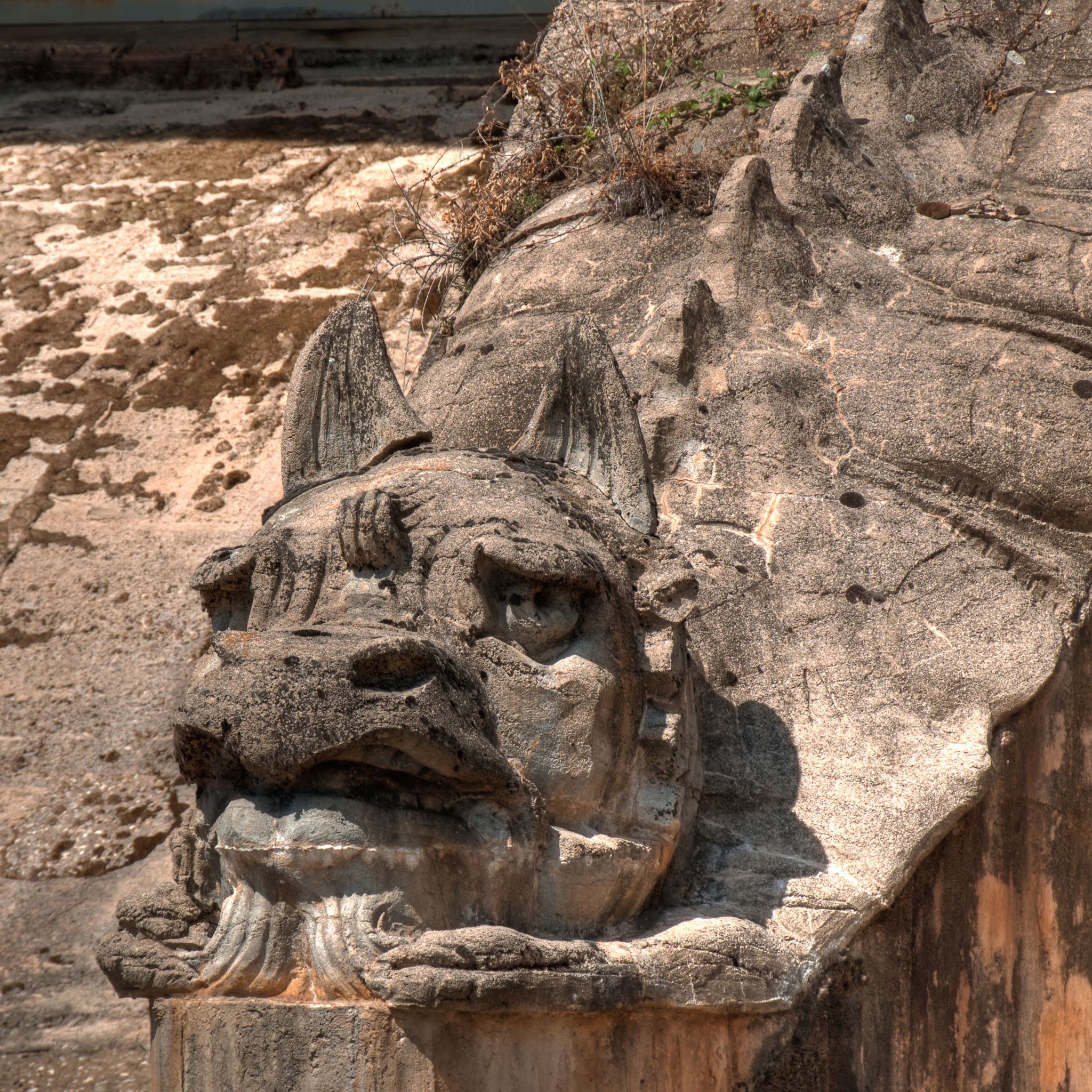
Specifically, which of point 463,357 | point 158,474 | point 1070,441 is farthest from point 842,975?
point 158,474

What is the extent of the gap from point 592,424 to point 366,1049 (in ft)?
4.34

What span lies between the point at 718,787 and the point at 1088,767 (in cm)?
97

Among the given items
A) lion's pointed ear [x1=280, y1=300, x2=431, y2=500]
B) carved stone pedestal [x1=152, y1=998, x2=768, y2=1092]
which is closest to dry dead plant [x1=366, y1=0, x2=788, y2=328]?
lion's pointed ear [x1=280, y1=300, x2=431, y2=500]

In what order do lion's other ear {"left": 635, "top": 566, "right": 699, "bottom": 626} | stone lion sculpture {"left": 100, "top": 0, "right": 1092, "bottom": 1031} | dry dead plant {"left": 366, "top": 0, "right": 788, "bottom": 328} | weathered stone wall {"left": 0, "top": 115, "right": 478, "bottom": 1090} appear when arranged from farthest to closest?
dry dead plant {"left": 366, "top": 0, "right": 788, "bottom": 328}
weathered stone wall {"left": 0, "top": 115, "right": 478, "bottom": 1090}
lion's other ear {"left": 635, "top": 566, "right": 699, "bottom": 626}
stone lion sculpture {"left": 100, "top": 0, "right": 1092, "bottom": 1031}

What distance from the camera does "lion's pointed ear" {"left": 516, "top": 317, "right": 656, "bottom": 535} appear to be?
2.69m

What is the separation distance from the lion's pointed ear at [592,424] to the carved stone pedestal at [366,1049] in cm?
103

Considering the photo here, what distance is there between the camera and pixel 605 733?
89.5 inches

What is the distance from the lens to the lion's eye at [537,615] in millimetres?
2250

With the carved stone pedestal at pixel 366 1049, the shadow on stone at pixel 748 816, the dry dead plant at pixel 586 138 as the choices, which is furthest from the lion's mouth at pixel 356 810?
the dry dead plant at pixel 586 138

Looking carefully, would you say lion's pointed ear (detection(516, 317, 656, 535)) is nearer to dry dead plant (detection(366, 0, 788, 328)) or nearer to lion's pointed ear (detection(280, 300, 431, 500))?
lion's pointed ear (detection(280, 300, 431, 500))

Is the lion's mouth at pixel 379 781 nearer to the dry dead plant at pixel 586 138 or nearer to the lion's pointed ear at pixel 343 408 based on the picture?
the lion's pointed ear at pixel 343 408

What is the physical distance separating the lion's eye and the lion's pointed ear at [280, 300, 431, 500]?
0.58 meters

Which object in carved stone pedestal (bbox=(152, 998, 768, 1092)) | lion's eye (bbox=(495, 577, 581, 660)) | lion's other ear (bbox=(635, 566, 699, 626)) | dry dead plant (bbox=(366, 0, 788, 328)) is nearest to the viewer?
carved stone pedestal (bbox=(152, 998, 768, 1092))

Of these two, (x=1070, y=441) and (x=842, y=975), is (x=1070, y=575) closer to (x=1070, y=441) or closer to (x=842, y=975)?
(x=1070, y=441)
